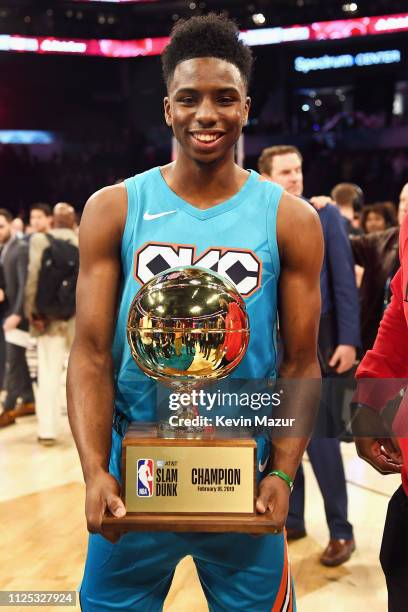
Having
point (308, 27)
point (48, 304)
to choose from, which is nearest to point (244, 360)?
point (48, 304)

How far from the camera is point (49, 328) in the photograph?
18.7ft

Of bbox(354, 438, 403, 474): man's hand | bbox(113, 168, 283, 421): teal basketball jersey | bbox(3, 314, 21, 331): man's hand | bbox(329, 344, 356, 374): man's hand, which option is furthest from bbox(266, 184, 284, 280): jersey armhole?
bbox(3, 314, 21, 331): man's hand

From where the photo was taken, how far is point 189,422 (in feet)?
4.15

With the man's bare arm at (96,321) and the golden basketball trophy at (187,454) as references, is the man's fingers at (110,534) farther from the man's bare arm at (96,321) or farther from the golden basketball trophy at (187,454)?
the man's bare arm at (96,321)

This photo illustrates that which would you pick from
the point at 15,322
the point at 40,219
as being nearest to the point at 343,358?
the point at 15,322

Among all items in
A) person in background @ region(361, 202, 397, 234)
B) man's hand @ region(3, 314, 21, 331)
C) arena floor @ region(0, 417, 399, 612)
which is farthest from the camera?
person in background @ region(361, 202, 397, 234)

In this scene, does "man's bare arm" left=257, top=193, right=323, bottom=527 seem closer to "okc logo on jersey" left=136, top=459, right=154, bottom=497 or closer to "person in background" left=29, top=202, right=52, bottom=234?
"okc logo on jersey" left=136, top=459, right=154, bottom=497

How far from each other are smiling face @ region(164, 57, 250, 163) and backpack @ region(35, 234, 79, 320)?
13.3 ft

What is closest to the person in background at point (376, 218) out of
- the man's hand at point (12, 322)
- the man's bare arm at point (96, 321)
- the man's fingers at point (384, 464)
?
the man's hand at point (12, 322)

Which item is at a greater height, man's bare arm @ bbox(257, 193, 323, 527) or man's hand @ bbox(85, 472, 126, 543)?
man's bare arm @ bbox(257, 193, 323, 527)

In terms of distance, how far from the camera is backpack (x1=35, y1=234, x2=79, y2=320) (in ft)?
17.8

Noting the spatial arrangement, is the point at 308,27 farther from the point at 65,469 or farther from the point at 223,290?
the point at 223,290

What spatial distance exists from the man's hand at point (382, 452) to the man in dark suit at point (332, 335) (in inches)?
78.2

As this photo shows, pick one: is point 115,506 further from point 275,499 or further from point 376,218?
point 376,218
